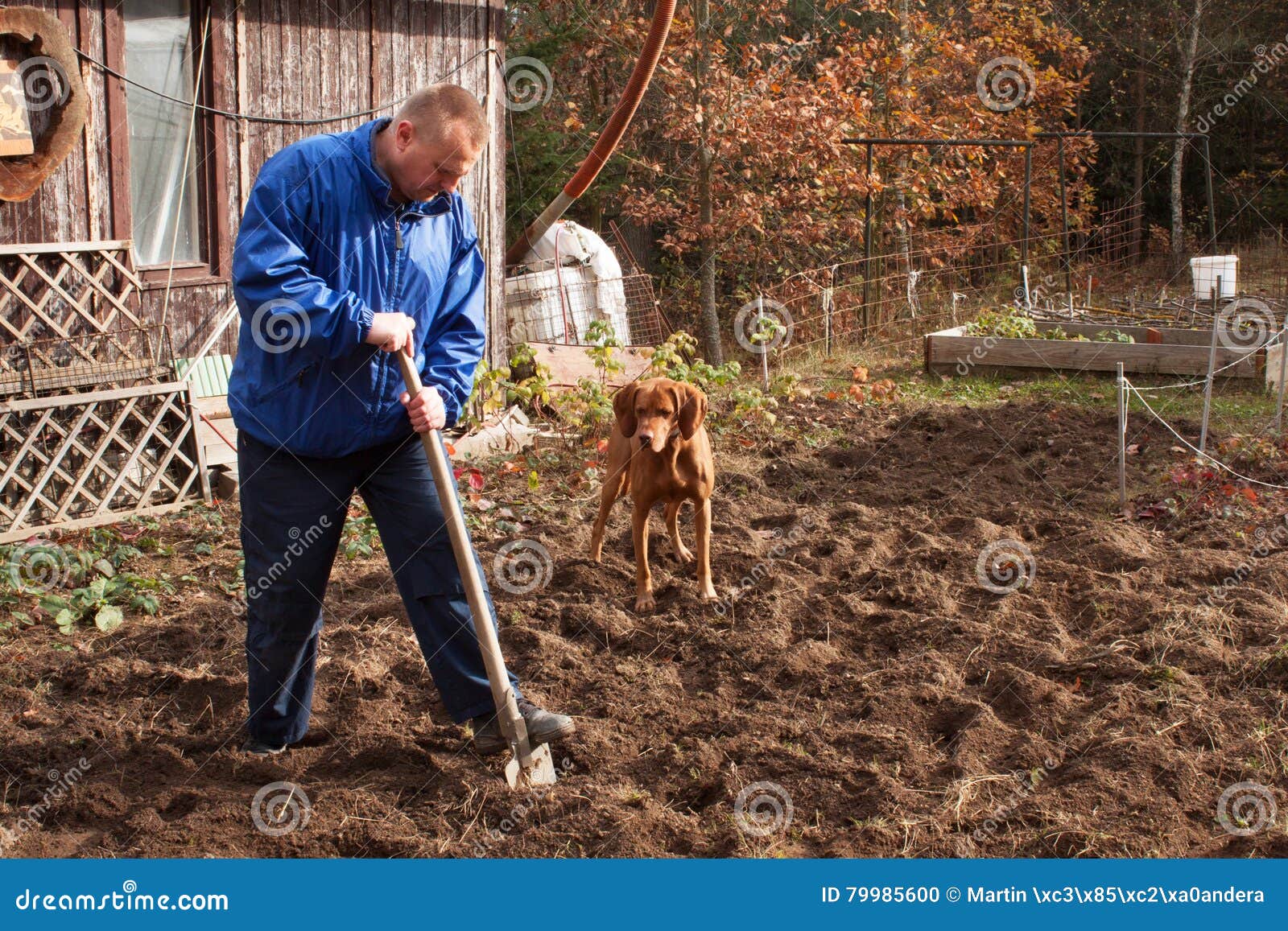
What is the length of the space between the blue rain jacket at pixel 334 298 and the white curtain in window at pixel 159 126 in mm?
3877

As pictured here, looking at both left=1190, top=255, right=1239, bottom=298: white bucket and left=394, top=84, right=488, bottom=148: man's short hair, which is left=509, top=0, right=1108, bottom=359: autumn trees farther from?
left=394, top=84, right=488, bottom=148: man's short hair

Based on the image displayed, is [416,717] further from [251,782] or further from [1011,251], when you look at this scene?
[1011,251]

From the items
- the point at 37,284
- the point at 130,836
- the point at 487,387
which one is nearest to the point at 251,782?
the point at 130,836

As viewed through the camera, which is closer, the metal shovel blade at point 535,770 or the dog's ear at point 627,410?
the metal shovel blade at point 535,770

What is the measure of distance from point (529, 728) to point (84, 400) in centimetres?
400

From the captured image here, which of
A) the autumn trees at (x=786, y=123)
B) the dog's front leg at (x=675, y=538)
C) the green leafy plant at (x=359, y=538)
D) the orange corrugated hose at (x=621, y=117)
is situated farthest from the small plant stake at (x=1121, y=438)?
the autumn trees at (x=786, y=123)

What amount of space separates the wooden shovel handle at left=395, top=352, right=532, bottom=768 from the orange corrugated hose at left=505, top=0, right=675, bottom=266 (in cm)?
551

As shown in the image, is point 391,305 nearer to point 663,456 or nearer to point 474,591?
point 474,591

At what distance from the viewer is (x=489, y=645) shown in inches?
146

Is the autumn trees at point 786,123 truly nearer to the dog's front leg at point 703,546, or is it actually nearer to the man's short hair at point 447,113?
the dog's front leg at point 703,546

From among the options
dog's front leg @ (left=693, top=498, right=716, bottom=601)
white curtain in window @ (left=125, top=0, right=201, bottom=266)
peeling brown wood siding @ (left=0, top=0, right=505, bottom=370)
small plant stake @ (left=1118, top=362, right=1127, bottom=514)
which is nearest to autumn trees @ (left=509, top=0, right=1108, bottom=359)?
peeling brown wood siding @ (left=0, top=0, right=505, bottom=370)

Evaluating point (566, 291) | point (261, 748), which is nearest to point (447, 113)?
point (261, 748)

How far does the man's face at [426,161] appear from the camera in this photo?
338cm

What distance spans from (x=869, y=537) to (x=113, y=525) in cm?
407
